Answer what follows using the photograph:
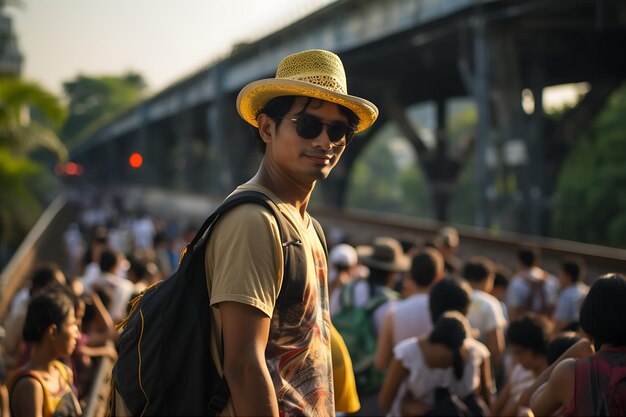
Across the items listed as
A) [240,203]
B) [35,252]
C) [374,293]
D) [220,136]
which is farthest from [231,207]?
[220,136]

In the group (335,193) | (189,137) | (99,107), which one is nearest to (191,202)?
(335,193)

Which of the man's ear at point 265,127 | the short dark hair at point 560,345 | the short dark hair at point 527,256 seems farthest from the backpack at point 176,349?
the short dark hair at point 527,256

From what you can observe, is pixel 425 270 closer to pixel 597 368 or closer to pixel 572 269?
pixel 597 368

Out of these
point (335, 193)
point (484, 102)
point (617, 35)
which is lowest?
point (335, 193)

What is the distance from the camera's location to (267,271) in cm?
246

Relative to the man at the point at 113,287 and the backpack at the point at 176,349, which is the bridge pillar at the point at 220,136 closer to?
the man at the point at 113,287

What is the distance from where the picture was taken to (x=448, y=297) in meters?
4.77

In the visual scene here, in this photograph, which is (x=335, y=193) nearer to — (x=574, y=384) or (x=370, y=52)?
(x=370, y=52)

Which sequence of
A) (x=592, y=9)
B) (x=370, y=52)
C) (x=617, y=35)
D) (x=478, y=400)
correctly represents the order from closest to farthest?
(x=478, y=400) < (x=592, y=9) < (x=617, y=35) < (x=370, y=52)

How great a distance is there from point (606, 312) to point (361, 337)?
254 cm

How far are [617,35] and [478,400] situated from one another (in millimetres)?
21835

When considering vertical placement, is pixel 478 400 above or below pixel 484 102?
below

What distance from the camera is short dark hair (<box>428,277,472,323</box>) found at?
15.6 ft

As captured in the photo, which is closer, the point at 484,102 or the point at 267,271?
the point at 267,271
